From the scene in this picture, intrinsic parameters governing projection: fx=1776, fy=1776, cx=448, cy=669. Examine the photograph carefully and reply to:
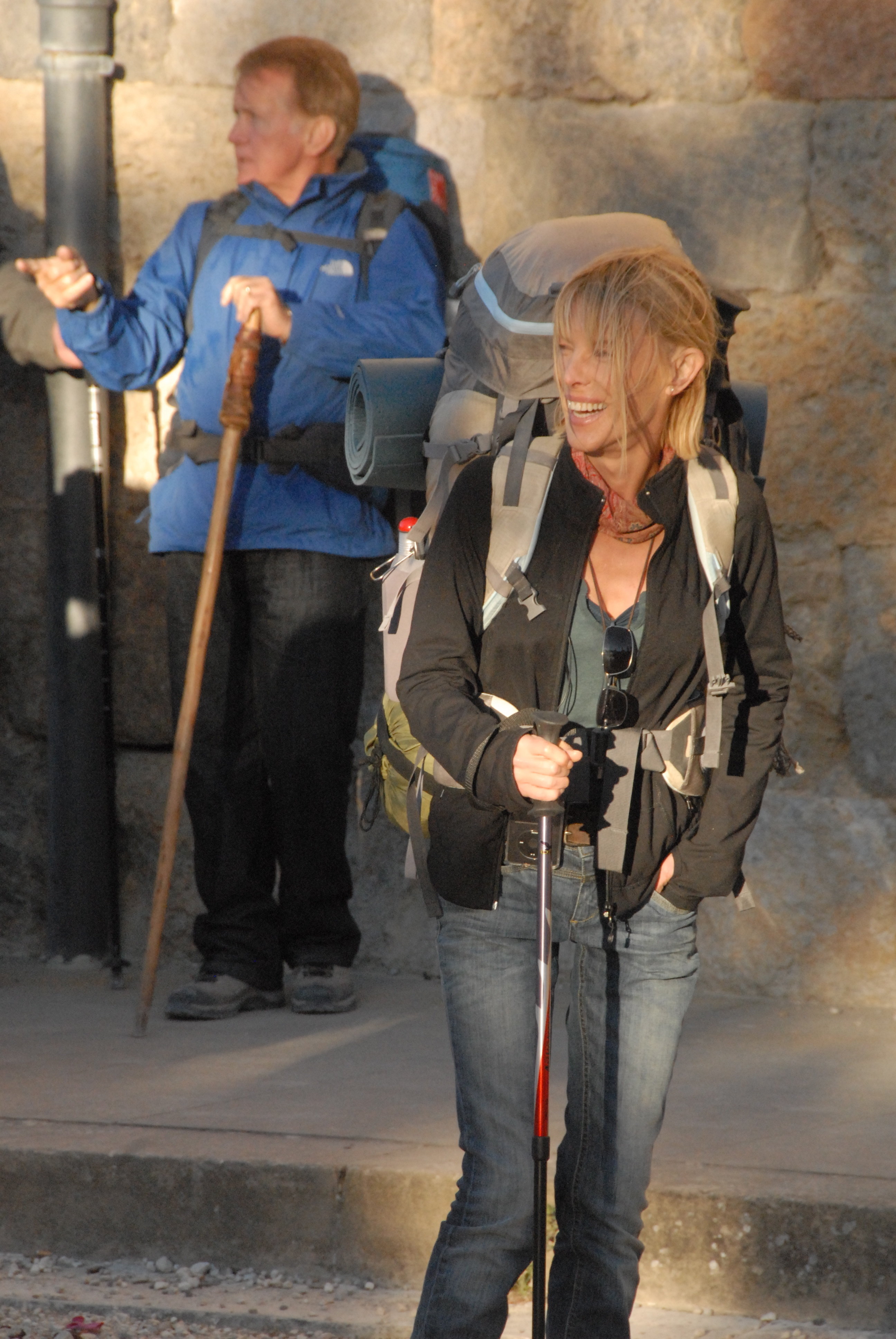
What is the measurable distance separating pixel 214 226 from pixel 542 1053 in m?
2.71

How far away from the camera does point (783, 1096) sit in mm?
3725

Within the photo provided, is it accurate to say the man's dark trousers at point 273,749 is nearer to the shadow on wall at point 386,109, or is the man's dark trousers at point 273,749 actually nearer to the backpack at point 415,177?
the backpack at point 415,177

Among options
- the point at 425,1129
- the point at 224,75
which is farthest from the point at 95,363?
the point at 425,1129

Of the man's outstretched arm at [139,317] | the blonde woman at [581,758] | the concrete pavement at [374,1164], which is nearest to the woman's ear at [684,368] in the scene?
the blonde woman at [581,758]

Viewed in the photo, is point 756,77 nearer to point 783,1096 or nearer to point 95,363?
point 95,363

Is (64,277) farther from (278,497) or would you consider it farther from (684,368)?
(684,368)

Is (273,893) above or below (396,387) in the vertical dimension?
below

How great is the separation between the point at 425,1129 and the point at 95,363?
211cm

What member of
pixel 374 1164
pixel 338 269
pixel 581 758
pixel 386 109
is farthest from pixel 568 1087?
pixel 386 109

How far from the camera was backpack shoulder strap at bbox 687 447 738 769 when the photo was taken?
2412 mm

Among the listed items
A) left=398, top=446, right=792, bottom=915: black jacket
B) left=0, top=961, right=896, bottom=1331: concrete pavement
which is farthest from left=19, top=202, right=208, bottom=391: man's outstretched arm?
left=398, top=446, right=792, bottom=915: black jacket

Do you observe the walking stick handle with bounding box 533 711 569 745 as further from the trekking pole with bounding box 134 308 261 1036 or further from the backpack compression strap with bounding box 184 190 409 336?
the backpack compression strap with bounding box 184 190 409 336

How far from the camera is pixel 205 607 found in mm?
4191

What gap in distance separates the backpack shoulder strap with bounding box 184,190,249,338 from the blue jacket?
0.04 metres
